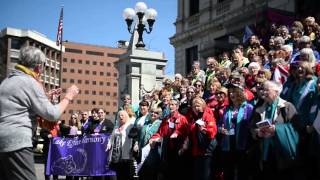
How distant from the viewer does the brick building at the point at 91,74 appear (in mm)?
149375

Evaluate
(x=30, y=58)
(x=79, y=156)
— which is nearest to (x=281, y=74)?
(x=30, y=58)

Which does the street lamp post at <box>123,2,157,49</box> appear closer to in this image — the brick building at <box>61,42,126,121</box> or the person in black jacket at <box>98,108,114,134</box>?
the person in black jacket at <box>98,108,114,134</box>

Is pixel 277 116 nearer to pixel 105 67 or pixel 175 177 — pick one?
pixel 175 177

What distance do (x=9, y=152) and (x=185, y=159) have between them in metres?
4.43

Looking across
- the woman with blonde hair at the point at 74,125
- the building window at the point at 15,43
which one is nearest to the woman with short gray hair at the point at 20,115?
the woman with blonde hair at the point at 74,125

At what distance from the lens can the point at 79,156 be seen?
1197cm

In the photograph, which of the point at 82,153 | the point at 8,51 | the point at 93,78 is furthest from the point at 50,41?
the point at 82,153

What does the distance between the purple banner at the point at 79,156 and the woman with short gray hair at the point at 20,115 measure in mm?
6751

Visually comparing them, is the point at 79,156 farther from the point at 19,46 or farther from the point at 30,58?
the point at 19,46

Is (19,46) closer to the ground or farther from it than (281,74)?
farther from it

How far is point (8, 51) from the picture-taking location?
104 meters

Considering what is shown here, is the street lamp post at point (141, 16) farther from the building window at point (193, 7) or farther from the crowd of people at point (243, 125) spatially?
the building window at point (193, 7)

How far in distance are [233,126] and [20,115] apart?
12.5ft

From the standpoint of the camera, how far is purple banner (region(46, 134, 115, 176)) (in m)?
11.5
